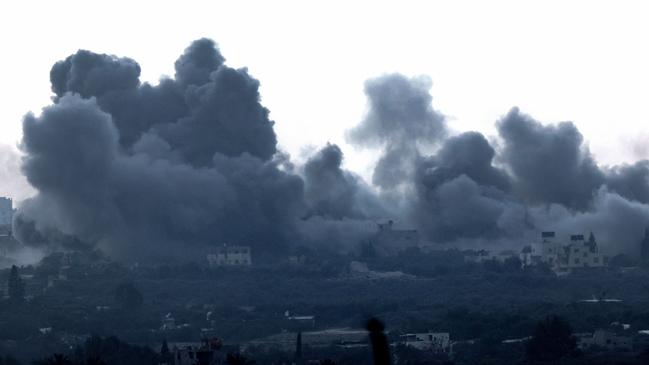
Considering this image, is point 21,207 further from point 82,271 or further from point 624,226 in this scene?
point 624,226

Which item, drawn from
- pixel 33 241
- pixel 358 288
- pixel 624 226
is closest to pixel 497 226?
Answer: pixel 624 226

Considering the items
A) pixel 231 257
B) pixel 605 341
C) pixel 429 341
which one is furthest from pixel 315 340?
Answer: pixel 231 257

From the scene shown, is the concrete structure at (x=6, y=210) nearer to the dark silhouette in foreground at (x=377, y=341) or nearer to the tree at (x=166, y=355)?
the tree at (x=166, y=355)

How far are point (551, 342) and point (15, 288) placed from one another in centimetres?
3450

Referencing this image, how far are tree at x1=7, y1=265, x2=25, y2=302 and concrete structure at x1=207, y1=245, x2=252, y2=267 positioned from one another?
17.7m

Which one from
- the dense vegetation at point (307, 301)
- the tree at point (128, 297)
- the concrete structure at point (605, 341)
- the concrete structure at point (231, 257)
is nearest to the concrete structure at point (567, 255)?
the dense vegetation at point (307, 301)

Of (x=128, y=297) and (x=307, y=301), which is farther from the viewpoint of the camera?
(x=307, y=301)

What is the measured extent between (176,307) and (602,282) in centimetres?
2185

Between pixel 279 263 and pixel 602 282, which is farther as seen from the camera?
pixel 279 263

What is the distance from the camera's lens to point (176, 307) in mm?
110938

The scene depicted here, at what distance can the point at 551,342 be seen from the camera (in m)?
85.2

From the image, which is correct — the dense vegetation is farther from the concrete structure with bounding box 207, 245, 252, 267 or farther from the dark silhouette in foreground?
the dark silhouette in foreground

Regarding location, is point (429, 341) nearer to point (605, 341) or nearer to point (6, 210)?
point (605, 341)

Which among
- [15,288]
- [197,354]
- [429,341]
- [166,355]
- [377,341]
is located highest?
[15,288]
